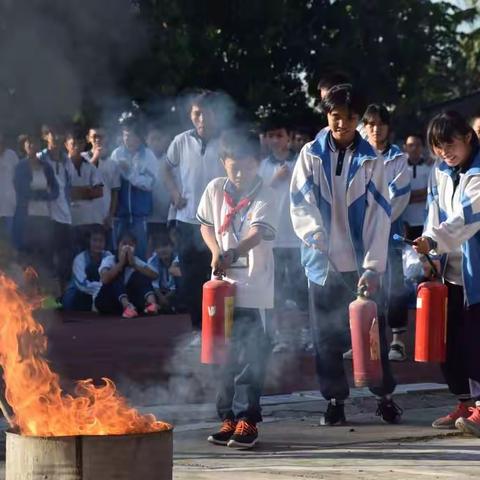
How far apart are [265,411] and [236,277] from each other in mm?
1251

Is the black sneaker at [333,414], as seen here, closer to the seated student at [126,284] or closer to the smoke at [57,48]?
the smoke at [57,48]

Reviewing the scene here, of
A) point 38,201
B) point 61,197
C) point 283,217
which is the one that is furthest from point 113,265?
point 283,217

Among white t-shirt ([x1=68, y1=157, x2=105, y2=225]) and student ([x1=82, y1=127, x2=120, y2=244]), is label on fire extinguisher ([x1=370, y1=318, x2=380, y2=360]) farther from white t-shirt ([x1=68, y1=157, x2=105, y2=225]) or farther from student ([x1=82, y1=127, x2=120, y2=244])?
white t-shirt ([x1=68, y1=157, x2=105, y2=225])

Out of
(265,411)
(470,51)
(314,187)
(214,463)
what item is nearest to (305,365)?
(265,411)

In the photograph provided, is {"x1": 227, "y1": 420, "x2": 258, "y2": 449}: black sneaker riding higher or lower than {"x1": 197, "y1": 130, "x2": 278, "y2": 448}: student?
lower

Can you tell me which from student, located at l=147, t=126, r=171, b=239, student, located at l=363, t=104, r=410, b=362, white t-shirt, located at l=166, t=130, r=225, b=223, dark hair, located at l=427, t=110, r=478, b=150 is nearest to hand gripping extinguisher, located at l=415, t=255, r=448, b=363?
dark hair, located at l=427, t=110, r=478, b=150

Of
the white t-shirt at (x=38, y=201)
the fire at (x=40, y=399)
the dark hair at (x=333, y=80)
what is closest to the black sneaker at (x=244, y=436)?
the fire at (x=40, y=399)

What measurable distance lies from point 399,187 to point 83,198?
6.08 m

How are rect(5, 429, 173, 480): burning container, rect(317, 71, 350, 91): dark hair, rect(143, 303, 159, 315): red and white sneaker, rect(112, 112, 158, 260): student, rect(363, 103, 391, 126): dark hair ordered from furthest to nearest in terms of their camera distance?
rect(143, 303, 159, 315): red and white sneaker < rect(112, 112, 158, 260): student < rect(363, 103, 391, 126): dark hair < rect(317, 71, 350, 91): dark hair < rect(5, 429, 173, 480): burning container

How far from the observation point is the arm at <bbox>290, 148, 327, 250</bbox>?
7730 mm

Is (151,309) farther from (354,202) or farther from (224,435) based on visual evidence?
(224,435)

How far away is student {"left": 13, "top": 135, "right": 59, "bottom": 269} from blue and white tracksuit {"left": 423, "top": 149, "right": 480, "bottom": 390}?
5.68m

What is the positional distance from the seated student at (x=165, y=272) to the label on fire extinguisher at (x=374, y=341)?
7.86 meters

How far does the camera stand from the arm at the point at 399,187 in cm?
965
